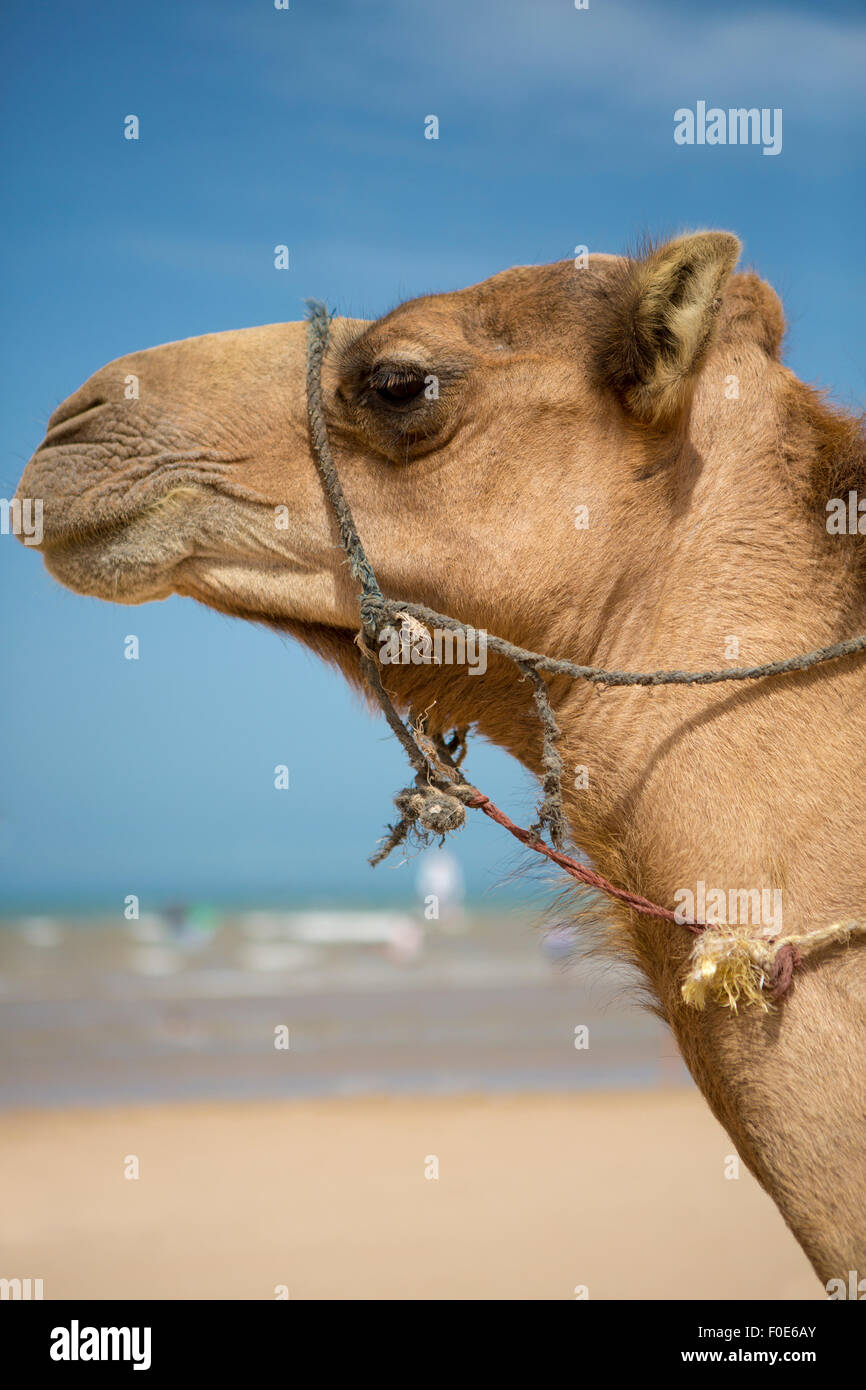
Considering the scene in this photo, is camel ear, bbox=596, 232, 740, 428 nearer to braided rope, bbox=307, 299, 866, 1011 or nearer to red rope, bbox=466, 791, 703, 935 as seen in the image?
braided rope, bbox=307, 299, 866, 1011

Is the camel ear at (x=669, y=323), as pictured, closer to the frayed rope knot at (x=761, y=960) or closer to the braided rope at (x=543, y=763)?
the braided rope at (x=543, y=763)

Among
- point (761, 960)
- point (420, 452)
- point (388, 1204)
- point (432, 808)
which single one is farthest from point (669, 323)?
point (388, 1204)

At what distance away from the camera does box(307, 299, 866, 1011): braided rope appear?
2.81 metres

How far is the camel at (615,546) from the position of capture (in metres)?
2.87

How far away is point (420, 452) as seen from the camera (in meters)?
3.45

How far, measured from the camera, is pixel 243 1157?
12.1 m

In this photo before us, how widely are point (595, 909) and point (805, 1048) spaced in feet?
2.75

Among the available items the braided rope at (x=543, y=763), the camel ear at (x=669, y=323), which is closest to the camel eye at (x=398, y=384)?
the braided rope at (x=543, y=763)

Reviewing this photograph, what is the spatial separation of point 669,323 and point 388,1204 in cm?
935

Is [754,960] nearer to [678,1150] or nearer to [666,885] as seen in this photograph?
[666,885]

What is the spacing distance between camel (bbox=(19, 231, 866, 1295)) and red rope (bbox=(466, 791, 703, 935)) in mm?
38

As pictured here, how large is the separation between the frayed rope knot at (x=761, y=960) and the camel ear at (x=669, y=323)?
141 cm

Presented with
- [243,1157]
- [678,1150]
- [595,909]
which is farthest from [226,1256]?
[595,909]

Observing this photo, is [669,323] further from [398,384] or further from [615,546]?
[398,384]
